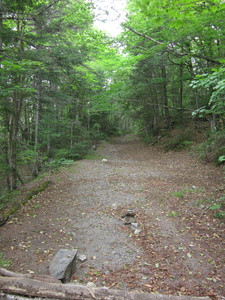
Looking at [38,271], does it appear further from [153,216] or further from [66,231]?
[153,216]

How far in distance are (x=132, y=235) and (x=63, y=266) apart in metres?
1.84

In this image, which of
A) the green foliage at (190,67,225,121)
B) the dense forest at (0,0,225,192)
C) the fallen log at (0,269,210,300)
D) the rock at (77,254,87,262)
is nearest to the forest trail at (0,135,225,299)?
the rock at (77,254,87,262)

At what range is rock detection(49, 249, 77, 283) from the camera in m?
2.93

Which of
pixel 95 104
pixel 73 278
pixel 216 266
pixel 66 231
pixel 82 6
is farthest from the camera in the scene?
pixel 95 104

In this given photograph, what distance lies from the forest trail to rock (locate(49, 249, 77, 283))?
21 cm

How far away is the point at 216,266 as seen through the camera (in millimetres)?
3365

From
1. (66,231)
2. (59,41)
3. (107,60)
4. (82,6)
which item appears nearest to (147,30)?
(82,6)

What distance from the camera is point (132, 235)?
4344 mm

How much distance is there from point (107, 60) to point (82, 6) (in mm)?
5587

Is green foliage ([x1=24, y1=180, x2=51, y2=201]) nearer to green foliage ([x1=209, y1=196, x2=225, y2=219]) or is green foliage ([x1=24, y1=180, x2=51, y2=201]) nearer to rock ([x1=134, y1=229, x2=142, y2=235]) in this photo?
rock ([x1=134, y1=229, x2=142, y2=235])

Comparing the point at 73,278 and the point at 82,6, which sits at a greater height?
the point at 82,6

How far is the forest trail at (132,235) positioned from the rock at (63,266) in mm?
→ 213

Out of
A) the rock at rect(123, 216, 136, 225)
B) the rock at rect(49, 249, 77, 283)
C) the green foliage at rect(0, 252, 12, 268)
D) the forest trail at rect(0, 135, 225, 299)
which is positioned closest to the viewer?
the rock at rect(49, 249, 77, 283)

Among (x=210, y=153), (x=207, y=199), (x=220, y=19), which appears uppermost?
(x=220, y=19)
